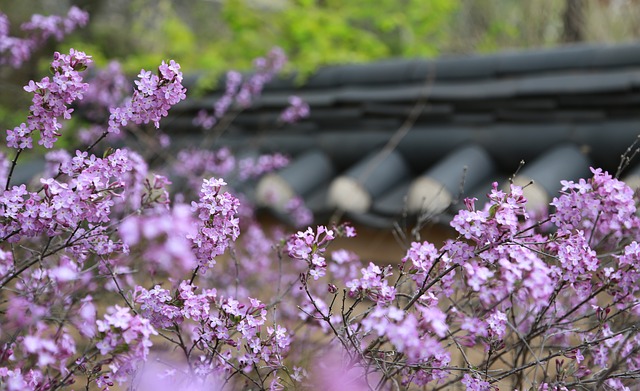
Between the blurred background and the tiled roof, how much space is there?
245 cm

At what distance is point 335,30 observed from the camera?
6910 millimetres

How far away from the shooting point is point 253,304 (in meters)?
1.32

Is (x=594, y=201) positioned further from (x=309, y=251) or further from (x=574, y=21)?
(x=574, y=21)

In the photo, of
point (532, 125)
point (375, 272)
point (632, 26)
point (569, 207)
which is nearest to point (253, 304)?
point (375, 272)

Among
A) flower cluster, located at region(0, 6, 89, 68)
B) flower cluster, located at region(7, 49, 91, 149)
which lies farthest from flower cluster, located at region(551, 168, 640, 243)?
flower cluster, located at region(0, 6, 89, 68)

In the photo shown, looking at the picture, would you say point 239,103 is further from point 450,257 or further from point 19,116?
point 450,257

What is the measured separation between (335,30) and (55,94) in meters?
5.86

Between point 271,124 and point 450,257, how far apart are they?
2.83m

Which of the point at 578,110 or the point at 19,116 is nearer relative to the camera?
the point at 578,110

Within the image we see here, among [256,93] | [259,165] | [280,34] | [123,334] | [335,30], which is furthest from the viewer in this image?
[280,34]

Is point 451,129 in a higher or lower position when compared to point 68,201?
higher

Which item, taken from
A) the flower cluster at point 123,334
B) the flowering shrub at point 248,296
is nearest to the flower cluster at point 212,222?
the flowering shrub at point 248,296

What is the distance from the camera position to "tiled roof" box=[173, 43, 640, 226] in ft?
9.09

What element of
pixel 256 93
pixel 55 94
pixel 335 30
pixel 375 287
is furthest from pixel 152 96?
pixel 335 30
